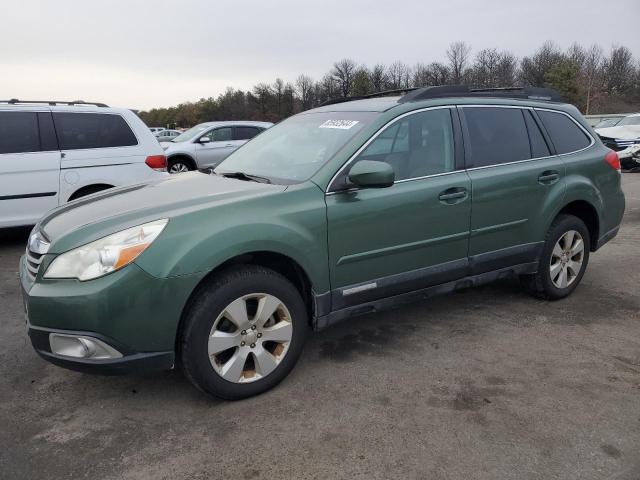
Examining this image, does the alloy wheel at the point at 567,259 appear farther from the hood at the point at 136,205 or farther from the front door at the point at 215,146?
the front door at the point at 215,146

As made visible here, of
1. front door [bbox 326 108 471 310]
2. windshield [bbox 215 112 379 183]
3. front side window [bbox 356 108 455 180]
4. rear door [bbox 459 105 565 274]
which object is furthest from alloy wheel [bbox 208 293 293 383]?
rear door [bbox 459 105 565 274]

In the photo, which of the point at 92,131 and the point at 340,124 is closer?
the point at 340,124

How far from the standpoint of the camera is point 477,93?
412 centimetres

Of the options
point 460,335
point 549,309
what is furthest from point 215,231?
point 549,309

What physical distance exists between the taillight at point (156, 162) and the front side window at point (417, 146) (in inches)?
175

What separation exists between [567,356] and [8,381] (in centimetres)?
356

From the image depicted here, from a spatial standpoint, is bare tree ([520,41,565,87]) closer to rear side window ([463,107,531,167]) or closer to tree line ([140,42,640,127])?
tree line ([140,42,640,127])

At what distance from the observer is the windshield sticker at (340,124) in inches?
141

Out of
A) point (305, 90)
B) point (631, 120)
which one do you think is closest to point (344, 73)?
point (305, 90)

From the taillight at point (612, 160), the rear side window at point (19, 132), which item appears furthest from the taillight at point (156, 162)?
the taillight at point (612, 160)

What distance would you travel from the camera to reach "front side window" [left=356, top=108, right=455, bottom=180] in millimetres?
3494

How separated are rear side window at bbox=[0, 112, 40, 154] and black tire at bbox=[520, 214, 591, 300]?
5.77 m

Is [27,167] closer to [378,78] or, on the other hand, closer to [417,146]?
[417,146]

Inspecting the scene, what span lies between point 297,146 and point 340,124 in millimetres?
347
